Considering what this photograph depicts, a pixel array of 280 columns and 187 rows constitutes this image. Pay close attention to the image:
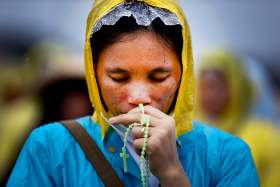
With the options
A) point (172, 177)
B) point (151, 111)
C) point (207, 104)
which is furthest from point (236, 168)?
point (207, 104)

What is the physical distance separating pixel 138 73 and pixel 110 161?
409mm

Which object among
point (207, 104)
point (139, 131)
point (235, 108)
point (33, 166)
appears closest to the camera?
point (139, 131)

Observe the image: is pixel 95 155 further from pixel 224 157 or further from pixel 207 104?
pixel 207 104

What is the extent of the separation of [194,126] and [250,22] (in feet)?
43.9

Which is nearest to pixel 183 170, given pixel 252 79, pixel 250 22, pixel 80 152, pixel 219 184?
pixel 219 184

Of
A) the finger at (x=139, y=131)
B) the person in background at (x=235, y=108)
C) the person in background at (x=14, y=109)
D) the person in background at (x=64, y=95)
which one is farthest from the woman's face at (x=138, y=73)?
the person in background at (x=235, y=108)

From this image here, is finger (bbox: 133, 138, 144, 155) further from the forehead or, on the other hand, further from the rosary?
the forehead

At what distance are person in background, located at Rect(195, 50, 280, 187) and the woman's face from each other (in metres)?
2.90

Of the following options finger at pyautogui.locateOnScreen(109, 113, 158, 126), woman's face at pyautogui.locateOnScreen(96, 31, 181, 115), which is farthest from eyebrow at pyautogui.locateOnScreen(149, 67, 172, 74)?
finger at pyautogui.locateOnScreen(109, 113, 158, 126)

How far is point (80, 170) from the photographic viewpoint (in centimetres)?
344

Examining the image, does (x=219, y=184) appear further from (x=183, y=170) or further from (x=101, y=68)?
(x=101, y=68)

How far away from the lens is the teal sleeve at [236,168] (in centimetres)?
346

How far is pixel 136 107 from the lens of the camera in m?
3.30

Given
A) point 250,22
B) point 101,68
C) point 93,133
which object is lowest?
point 250,22
